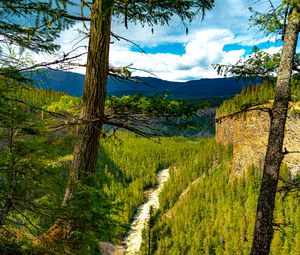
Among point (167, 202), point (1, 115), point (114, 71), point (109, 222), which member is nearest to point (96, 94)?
point (114, 71)

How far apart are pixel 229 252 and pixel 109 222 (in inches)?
2331

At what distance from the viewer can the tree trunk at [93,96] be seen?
691 centimetres

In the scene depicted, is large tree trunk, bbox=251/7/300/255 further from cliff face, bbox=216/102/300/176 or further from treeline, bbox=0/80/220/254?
cliff face, bbox=216/102/300/176

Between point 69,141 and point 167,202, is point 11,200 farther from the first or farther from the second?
point 167,202

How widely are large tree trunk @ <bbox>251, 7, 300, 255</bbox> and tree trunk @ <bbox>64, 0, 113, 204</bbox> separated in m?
3.66

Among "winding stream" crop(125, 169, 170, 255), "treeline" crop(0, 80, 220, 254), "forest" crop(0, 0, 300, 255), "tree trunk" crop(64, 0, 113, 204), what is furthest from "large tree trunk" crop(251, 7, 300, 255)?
"winding stream" crop(125, 169, 170, 255)

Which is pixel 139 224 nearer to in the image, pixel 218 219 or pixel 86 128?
pixel 218 219

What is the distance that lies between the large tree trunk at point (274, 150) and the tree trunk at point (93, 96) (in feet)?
12.0

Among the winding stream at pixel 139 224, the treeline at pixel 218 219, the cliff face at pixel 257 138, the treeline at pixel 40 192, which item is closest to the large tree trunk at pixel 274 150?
the treeline at pixel 40 192

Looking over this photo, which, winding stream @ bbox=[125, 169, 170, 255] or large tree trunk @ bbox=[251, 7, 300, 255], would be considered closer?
large tree trunk @ bbox=[251, 7, 300, 255]

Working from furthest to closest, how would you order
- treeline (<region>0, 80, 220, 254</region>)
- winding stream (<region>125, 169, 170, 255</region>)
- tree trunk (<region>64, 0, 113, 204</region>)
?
winding stream (<region>125, 169, 170, 255</region>) < tree trunk (<region>64, 0, 113, 204</region>) < treeline (<region>0, 80, 220, 254</region>)

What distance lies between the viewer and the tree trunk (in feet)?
22.7

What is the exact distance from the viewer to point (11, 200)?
213 inches

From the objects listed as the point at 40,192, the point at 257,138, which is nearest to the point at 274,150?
the point at 40,192
